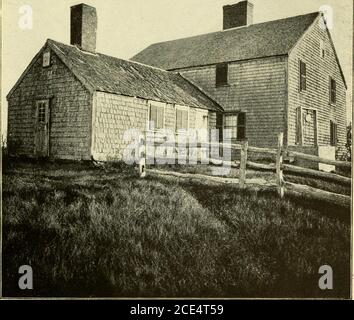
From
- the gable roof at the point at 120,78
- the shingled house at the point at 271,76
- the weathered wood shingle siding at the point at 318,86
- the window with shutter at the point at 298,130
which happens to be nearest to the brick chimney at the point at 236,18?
the shingled house at the point at 271,76

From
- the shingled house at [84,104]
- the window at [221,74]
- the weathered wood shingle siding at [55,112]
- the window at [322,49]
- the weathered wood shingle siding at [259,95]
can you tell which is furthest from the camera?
the window at [221,74]

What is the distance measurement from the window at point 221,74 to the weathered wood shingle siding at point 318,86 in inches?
35.1

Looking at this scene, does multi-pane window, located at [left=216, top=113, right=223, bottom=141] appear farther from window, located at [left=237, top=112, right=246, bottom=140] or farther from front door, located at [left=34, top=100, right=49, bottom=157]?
front door, located at [left=34, top=100, right=49, bottom=157]

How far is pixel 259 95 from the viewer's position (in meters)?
5.20

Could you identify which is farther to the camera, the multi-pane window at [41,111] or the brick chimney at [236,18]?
the brick chimney at [236,18]

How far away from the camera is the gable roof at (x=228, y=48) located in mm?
5340

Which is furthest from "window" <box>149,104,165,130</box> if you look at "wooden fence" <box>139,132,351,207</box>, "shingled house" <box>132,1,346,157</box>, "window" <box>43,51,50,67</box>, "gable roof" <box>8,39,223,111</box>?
"window" <box>43,51,50,67</box>

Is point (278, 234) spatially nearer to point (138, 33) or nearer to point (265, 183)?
point (265, 183)

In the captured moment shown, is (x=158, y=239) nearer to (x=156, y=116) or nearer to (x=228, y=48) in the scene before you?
(x=156, y=116)

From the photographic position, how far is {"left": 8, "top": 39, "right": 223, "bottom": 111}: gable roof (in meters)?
4.74

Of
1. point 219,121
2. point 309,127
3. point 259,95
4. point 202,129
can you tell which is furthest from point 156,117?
point 309,127

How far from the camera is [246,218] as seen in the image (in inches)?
146

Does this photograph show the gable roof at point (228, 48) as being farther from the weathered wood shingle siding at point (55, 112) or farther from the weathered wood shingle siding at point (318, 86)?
the weathered wood shingle siding at point (55, 112)
